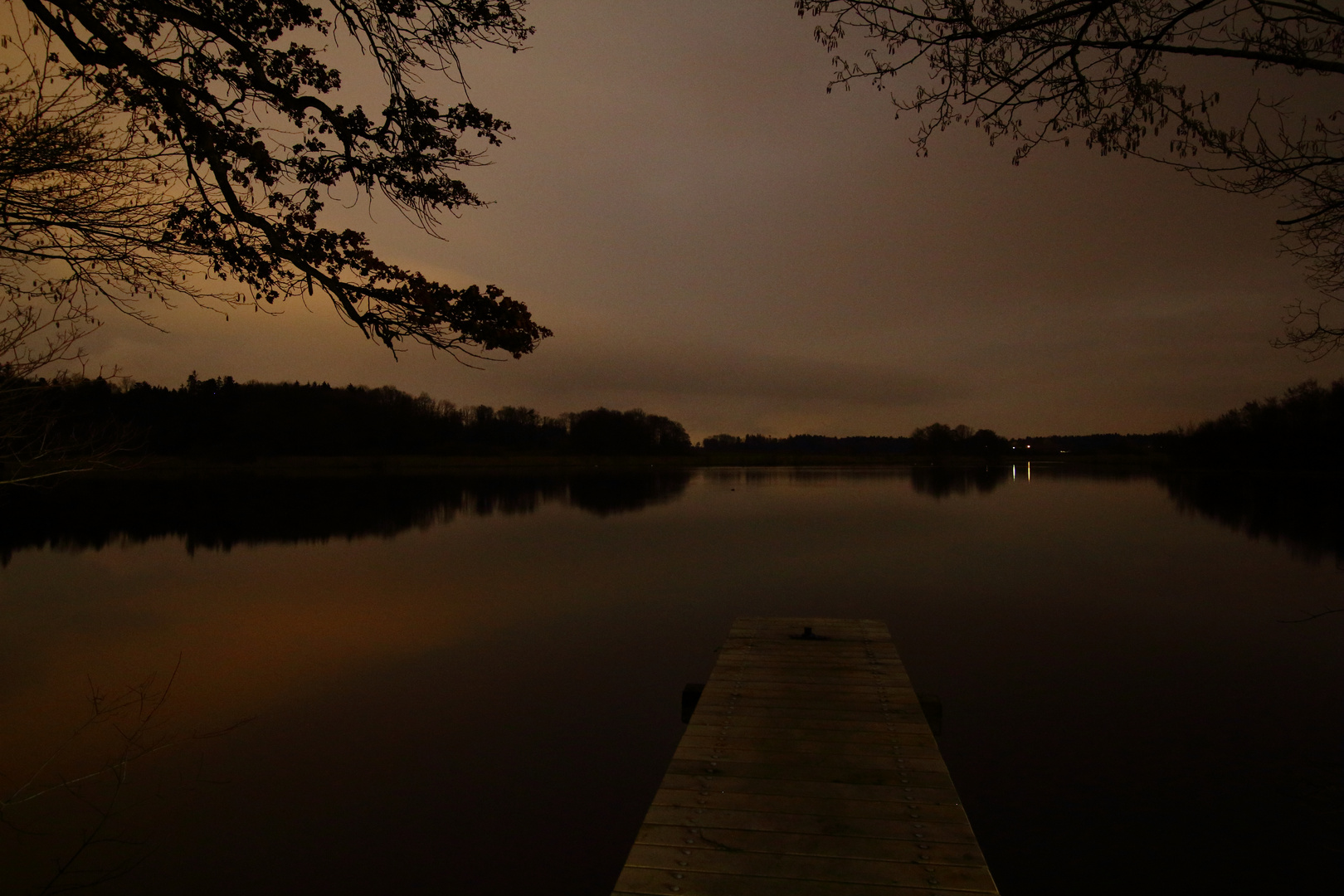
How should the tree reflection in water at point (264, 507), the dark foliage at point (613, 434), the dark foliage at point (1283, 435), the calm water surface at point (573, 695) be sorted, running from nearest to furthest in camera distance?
the calm water surface at point (573, 695), the tree reflection in water at point (264, 507), the dark foliage at point (1283, 435), the dark foliage at point (613, 434)

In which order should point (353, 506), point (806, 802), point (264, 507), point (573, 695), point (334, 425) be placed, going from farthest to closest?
1. point (334, 425)
2. point (353, 506)
3. point (264, 507)
4. point (573, 695)
5. point (806, 802)

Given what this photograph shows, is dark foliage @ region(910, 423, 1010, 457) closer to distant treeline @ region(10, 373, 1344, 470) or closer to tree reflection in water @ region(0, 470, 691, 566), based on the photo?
distant treeline @ region(10, 373, 1344, 470)

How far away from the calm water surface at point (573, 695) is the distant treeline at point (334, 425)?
37.3 metres

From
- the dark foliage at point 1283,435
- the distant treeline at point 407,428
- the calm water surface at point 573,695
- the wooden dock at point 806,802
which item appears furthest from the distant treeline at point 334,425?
the dark foliage at point 1283,435

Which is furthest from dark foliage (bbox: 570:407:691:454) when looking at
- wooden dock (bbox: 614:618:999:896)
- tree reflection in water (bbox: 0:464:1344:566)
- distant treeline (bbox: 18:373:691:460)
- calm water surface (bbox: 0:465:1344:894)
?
wooden dock (bbox: 614:618:999:896)

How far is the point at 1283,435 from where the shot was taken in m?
54.4

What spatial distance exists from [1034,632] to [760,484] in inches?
1636

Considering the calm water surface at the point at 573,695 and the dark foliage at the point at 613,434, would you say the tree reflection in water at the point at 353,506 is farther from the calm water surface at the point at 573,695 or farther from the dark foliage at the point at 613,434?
the dark foliage at the point at 613,434

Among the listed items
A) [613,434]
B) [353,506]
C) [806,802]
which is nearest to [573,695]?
[806,802]

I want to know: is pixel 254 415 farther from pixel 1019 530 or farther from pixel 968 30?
pixel 968 30

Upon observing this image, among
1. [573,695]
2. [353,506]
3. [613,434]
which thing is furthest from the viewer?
[613,434]

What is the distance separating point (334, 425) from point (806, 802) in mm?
70866

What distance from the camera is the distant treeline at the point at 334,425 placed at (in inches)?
2347

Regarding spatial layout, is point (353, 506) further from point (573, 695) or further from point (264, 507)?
point (573, 695)
